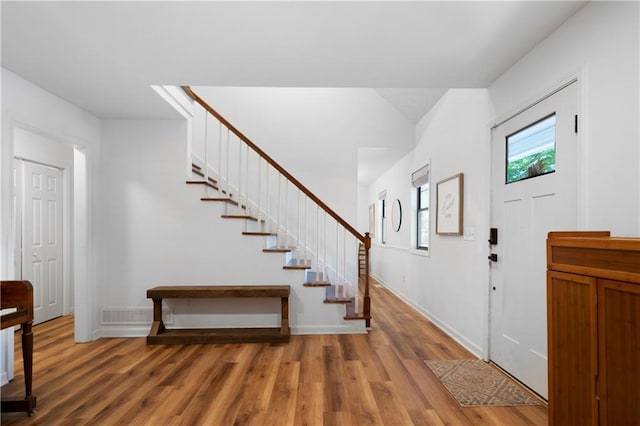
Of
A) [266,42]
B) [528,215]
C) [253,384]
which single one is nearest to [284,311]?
[253,384]

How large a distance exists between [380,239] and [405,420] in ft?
20.1

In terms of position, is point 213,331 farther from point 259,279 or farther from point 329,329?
point 329,329

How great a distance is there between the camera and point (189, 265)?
4.03 meters

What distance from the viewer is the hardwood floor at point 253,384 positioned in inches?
87.5

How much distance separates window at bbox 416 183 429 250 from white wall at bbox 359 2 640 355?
283mm

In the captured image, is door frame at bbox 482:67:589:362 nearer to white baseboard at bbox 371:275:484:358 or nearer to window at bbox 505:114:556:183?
window at bbox 505:114:556:183

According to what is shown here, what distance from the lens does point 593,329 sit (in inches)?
57.4

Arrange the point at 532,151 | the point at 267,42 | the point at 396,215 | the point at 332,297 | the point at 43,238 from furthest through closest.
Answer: the point at 396,215
the point at 43,238
the point at 332,297
the point at 532,151
the point at 267,42

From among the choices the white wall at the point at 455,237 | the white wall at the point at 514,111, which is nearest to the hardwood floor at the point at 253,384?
the white wall at the point at 455,237

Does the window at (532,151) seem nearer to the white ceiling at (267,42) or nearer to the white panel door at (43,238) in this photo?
the white ceiling at (267,42)

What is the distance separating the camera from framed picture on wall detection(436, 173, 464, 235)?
12.1 ft

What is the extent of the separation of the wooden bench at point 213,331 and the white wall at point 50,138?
2.44ft

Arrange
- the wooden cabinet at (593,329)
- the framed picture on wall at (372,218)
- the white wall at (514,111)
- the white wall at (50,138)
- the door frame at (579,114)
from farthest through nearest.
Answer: the framed picture on wall at (372,218) < the white wall at (50,138) < the door frame at (579,114) < the white wall at (514,111) < the wooden cabinet at (593,329)

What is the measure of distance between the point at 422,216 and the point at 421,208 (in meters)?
0.13
